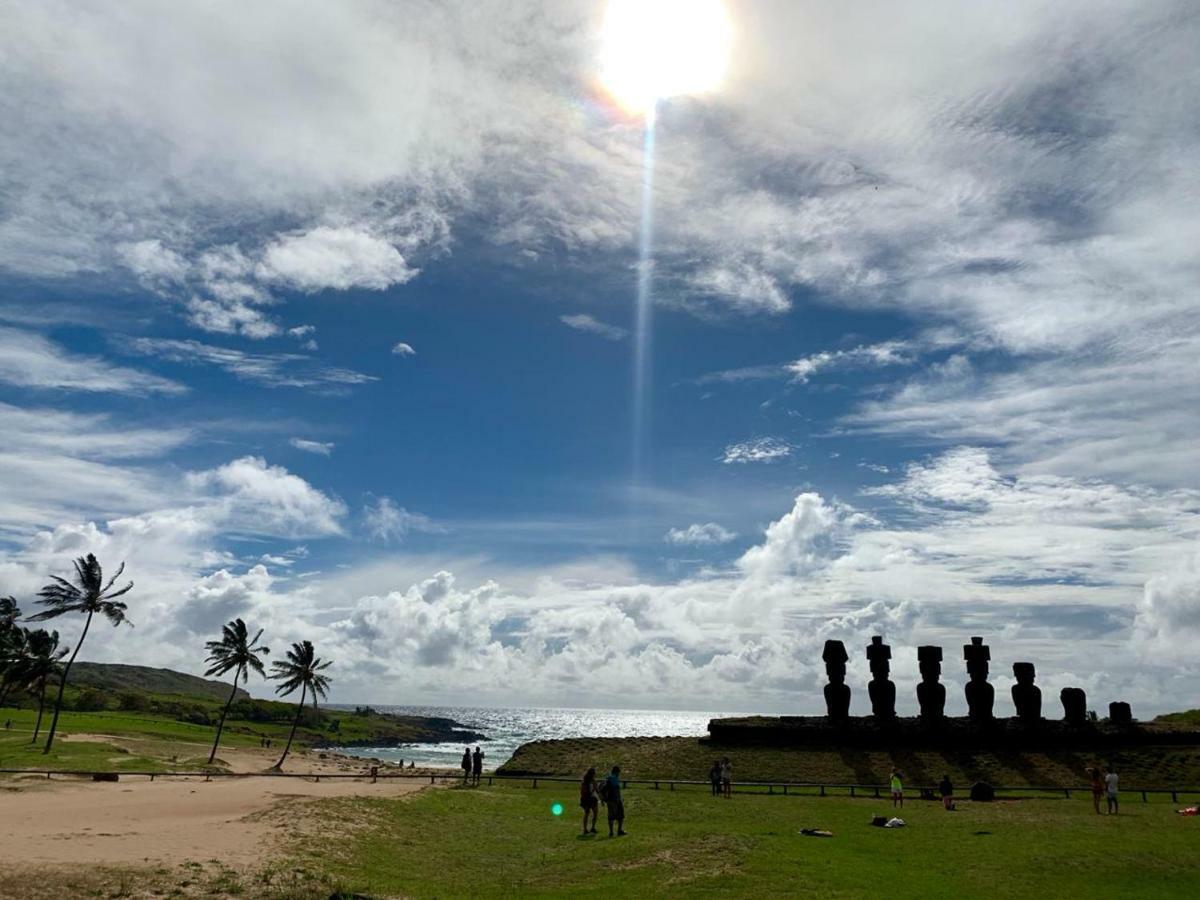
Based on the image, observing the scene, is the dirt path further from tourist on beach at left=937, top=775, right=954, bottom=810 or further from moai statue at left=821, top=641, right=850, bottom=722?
moai statue at left=821, top=641, right=850, bottom=722

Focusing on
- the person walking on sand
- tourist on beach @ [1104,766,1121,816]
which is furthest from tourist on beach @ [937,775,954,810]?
tourist on beach @ [1104,766,1121,816]

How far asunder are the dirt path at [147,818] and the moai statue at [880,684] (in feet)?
134

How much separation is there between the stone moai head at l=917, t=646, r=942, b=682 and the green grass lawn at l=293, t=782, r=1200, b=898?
3185 centimetres

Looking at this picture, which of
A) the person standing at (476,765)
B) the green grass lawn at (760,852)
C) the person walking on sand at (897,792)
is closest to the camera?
the green grass lawn at (760,852)

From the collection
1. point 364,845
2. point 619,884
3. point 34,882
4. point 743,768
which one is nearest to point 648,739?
point 743,768

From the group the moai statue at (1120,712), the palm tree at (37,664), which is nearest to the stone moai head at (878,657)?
the moai statue at (1120,712)

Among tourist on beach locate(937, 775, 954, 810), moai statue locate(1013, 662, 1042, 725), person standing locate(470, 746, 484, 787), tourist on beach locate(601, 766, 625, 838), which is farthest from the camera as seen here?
moai statue locate(1013, 662, 1042, 725)

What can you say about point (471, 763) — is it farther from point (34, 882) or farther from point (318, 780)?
point (34, 882)

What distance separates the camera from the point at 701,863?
2280 cm

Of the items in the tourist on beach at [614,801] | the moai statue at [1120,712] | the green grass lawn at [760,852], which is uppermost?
the moai statue at [1120,712]

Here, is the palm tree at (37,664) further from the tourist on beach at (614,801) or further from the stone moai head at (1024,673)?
the stone moai head at (1024,673)

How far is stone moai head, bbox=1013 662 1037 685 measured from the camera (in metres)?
68.6

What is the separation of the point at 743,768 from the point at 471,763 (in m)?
19.5

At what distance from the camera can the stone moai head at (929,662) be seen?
70.2 metres
